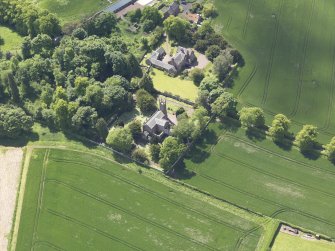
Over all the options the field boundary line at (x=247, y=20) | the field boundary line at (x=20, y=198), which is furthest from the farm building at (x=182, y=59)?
the field boundary line at (x=20, y=198)

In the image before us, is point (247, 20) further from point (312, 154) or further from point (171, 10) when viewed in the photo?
point (312, 154)

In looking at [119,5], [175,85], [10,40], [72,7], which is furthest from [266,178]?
[72,7]

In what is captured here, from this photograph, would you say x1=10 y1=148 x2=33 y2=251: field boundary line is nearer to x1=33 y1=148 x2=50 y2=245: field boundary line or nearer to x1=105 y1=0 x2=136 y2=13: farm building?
x1=33 y1=148 x2=50 y2=245: field boundary line

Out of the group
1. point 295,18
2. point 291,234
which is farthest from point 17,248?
point 295,18

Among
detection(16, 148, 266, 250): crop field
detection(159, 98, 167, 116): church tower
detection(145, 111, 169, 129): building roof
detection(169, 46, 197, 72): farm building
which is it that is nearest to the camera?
detection(16, 148, 266, 250): crop field

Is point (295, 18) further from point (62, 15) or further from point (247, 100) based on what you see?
point (62, 15)

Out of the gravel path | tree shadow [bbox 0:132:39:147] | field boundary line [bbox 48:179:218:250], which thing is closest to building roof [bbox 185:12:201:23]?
tree shadow [bbox 0:132:39:147]
